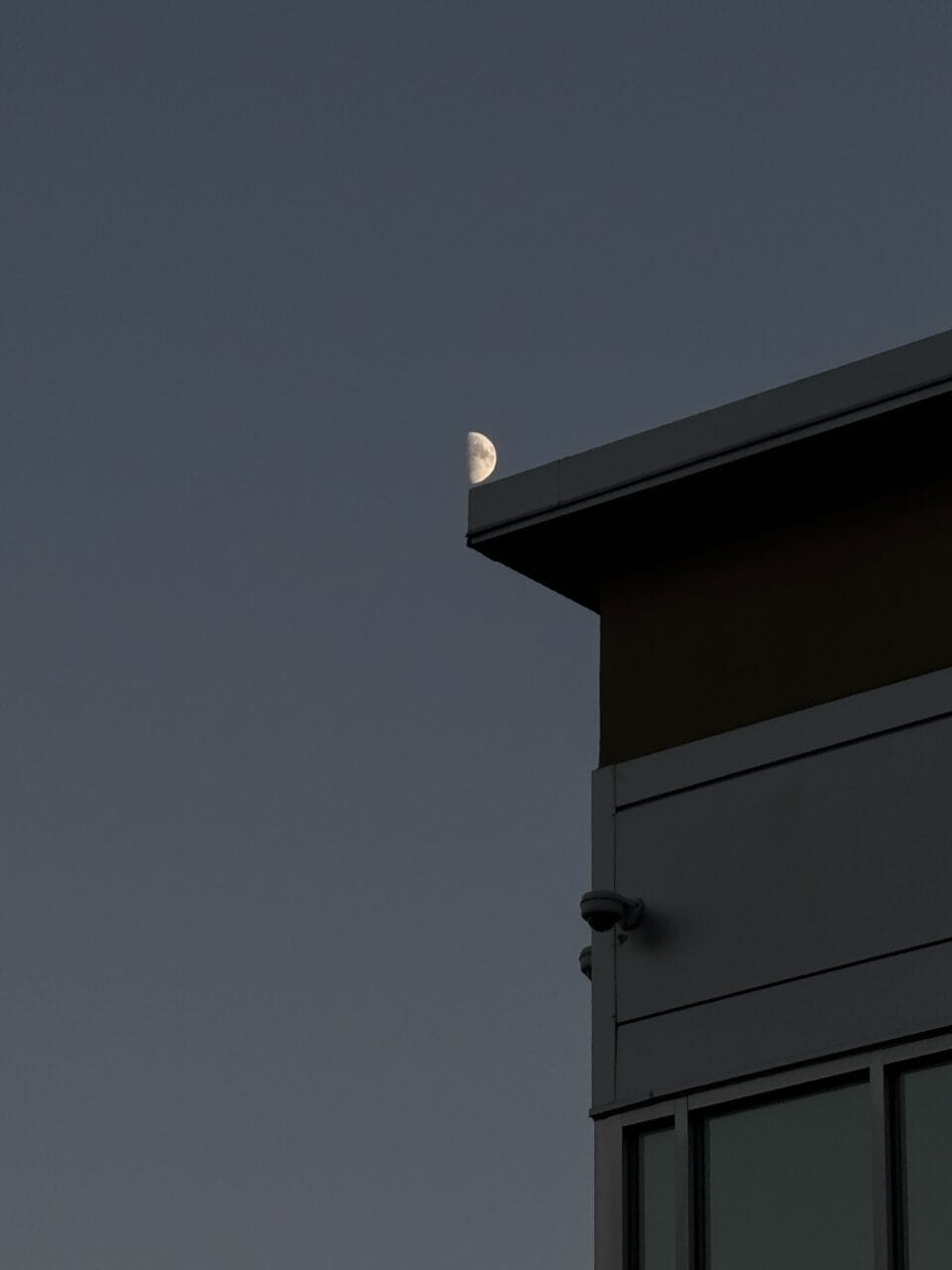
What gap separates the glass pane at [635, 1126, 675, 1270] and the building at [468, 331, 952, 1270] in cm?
1

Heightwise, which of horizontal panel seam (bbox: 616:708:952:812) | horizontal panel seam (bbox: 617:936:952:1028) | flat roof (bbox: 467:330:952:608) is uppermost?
flat roof (bbox: 467:330:952:608)

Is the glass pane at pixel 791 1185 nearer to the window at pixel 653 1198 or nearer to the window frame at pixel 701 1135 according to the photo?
the window frame at pixel 701 1135

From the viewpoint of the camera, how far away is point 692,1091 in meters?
16.3

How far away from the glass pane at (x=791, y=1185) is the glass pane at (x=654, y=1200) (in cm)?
19

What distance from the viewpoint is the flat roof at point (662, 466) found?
55.7 ft

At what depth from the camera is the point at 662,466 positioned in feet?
57.8

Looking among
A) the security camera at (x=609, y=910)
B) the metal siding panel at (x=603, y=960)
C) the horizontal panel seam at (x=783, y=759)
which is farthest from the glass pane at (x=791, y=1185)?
the horizontal panel seam at (x=783, y=759)

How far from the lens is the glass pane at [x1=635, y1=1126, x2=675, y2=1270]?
16109 mm

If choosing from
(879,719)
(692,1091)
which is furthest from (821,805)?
(692,1091)

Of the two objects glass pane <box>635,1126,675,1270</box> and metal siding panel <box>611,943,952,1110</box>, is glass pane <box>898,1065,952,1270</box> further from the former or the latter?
glass pane <box>635,1126,675,1270</box>

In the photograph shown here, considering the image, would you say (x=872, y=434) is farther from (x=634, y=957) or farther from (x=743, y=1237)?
(x=743, y=1237)

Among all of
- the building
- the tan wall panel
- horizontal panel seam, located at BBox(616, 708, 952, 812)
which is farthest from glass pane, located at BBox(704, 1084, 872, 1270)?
the tan wall panel

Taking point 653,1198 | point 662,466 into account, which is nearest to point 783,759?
point 662,466

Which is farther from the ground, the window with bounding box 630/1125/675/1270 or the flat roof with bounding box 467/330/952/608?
the flat roof with bounding box 467/330/952/608
